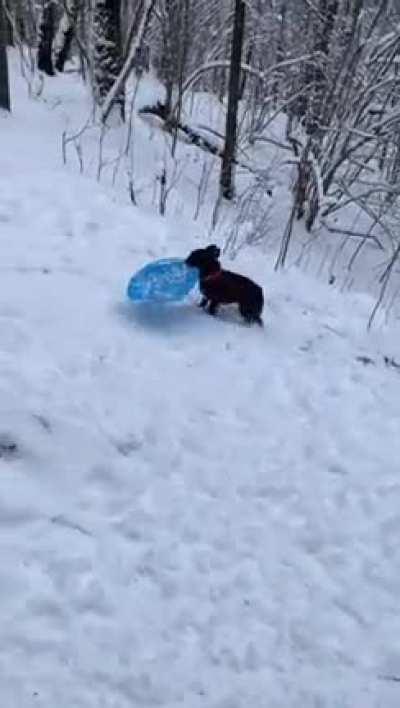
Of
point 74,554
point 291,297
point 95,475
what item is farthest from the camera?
point 291,297

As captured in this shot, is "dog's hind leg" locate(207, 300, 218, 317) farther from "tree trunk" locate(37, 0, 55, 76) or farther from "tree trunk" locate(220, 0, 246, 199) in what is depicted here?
"tree trunk" locate(37, 0, 55, 76)

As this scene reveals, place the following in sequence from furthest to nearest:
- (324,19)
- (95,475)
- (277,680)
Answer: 1. (324,19)
2. (95,475)
3. (277,680)

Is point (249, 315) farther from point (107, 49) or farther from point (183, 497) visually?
point (107, 49)

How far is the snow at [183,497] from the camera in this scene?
256 centimetres

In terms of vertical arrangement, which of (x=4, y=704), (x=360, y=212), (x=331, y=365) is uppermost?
(x=4, y=704)

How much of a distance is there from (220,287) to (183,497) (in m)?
1.77

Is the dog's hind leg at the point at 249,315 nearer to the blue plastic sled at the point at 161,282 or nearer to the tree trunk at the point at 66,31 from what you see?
the blue plastic sled at the point at 161,282

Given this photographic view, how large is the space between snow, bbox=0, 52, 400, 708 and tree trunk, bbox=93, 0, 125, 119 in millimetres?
5665

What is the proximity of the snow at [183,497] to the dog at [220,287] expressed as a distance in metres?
0.16

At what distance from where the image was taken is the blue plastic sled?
14.6 feet

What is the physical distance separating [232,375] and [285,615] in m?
1.70

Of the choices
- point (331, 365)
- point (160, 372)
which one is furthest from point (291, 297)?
point (160, 372)

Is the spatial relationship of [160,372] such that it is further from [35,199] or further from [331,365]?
[35,199]

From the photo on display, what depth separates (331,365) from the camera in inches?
188
